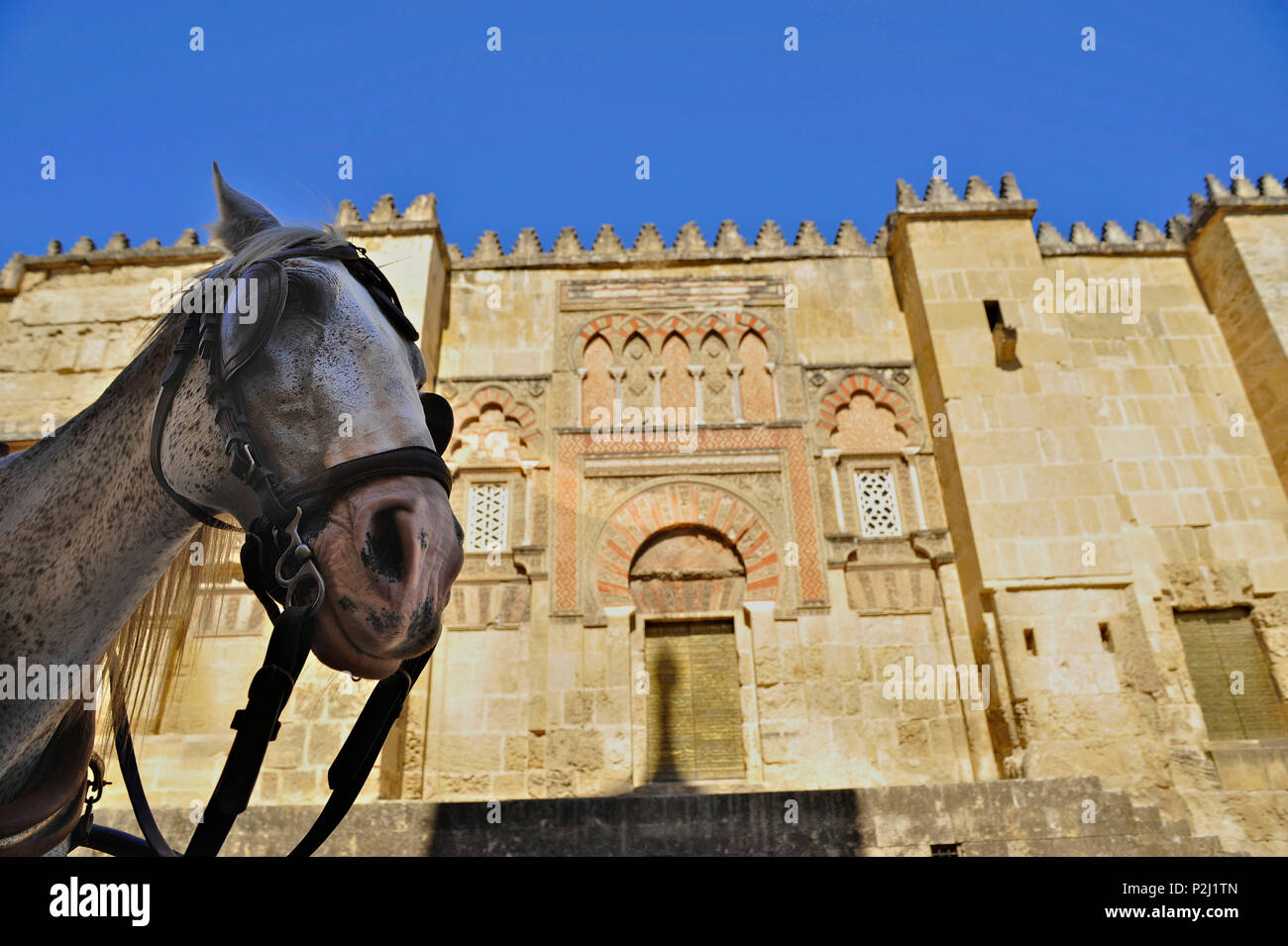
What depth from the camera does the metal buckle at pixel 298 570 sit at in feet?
3.09

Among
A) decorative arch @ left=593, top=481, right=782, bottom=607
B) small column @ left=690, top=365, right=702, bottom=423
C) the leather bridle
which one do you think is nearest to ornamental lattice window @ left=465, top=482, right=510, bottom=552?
decorative arch @ left=593, top=481, right=782, bottom=607

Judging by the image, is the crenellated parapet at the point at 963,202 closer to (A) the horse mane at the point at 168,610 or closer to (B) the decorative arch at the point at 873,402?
(B) the decorative arch at the point at 873,402

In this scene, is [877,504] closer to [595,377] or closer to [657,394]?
[657,394]

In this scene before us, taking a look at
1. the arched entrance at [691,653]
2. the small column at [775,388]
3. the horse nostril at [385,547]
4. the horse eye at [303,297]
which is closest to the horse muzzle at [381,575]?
the horse nostril at [385,547]

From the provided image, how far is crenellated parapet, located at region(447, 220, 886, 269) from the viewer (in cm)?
865

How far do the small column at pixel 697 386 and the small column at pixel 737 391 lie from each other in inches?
13.1

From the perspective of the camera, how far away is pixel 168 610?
4.55 feet

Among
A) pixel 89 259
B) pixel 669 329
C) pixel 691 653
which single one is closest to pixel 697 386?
pixel 669 329

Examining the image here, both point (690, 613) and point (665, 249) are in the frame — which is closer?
point (690, 613)

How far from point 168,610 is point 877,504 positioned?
6.84 meters

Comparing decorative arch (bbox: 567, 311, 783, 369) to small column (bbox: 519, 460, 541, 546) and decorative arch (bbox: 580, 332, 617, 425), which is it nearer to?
decorative arch (bbox: 580, 332, 617, 425)
